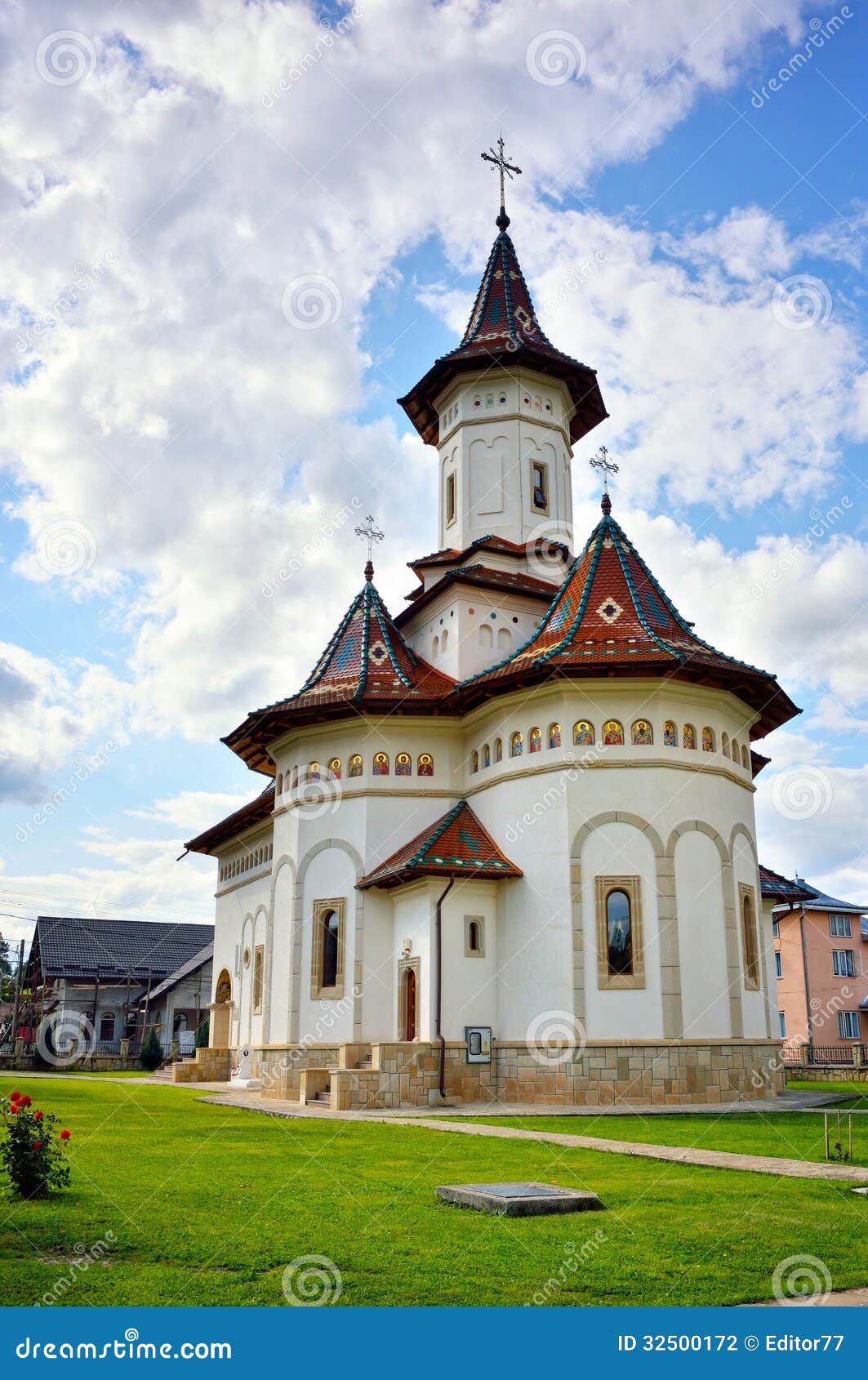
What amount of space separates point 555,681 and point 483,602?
618 cm

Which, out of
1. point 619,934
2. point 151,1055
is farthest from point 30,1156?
point 151,1055

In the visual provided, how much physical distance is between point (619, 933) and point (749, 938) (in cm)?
332

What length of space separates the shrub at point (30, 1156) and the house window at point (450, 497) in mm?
24689

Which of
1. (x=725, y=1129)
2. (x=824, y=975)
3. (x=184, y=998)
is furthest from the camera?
(x=184, y=998)

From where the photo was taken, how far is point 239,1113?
19516mm

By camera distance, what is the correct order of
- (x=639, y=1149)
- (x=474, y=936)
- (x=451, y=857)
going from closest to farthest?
1. (x=639, y=1149)
2. (x=451, y=857)
3. (x=474, y=936)

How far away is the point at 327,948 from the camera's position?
2584 centimetres

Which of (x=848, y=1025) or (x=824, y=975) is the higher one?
(x=824, y=975)

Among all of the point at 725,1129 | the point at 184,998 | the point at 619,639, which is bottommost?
the point at 725,1129

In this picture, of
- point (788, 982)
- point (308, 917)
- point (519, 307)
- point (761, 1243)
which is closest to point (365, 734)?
point (308, 917)

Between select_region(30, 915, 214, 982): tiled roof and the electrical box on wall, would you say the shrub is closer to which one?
the electrical box on wall

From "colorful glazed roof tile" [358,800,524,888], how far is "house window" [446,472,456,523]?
405 inches

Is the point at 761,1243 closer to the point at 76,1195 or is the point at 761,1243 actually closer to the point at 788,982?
the point at 76,1195

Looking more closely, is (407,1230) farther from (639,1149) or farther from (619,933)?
(619,933)
